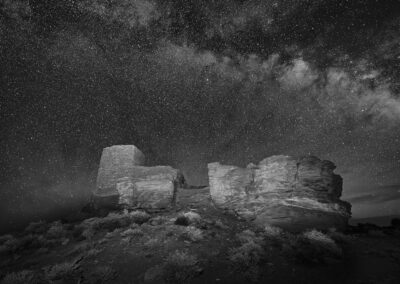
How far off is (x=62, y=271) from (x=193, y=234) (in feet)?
24.3

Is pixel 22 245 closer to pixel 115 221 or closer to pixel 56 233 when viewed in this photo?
pixel 56 233

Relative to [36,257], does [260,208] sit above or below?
above

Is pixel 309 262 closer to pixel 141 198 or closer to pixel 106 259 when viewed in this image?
pixel 106 259

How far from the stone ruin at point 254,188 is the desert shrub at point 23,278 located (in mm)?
9218

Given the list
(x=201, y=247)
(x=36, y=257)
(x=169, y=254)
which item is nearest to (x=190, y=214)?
(x=201, y=247)

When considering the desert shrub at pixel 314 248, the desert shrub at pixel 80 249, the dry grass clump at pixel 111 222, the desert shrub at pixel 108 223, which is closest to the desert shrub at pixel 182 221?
the dry grass clump at pixel 111 222

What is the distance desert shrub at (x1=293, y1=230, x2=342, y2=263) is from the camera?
11.3 meters

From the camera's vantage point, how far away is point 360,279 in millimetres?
9367

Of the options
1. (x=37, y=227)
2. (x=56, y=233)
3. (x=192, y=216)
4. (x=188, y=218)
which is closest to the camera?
(x=56, y=233)

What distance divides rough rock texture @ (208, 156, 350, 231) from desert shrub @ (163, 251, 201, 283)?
8.45 meters

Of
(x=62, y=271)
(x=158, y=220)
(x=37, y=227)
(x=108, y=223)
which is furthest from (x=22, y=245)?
(x=158, y=220)

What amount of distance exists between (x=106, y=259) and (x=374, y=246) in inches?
695

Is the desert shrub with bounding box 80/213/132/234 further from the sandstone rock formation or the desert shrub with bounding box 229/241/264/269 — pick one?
the desert shrub with bounding box 229/241/264/269

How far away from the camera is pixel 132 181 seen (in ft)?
63.6
